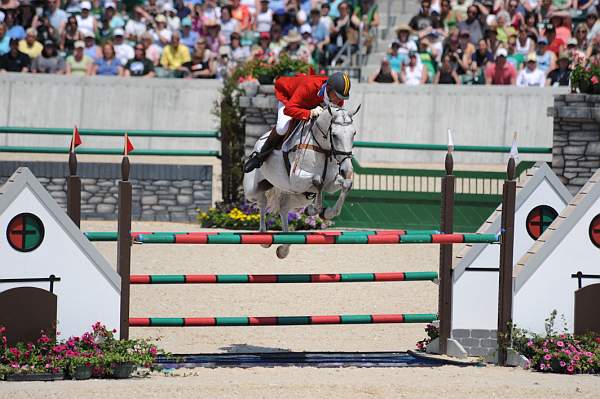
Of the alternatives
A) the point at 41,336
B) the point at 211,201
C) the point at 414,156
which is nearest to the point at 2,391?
the point at 41,336

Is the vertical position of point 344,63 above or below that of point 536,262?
above

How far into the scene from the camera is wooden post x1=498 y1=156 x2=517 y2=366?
35.8 ft

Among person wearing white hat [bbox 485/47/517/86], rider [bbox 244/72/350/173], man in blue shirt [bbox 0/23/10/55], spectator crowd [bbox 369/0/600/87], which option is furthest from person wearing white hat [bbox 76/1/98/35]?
rider [bbox 244/72/350/173]

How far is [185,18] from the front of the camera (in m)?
24.5

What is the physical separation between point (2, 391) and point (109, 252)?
24.6 ft

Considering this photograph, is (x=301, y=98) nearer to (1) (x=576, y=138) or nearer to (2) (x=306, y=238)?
(2) (x=306, y=238)

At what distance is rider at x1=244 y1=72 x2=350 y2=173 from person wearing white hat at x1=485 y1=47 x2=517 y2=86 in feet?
36.5

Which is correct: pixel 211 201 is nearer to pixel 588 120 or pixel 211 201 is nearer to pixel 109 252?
pixel 109 252

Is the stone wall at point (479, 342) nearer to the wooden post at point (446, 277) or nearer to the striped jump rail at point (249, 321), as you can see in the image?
the wooden post at point (446, 277)

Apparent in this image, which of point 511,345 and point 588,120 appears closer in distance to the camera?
point 511,345

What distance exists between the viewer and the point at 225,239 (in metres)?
10.3

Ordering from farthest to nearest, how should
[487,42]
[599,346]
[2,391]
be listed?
[487,42] < [599,346] < [2,391]

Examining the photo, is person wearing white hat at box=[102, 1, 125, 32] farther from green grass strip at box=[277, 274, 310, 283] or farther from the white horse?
green grass strip at box=[277, 274, 310, 283]

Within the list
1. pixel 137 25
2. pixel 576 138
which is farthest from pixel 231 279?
pixel 137 25
